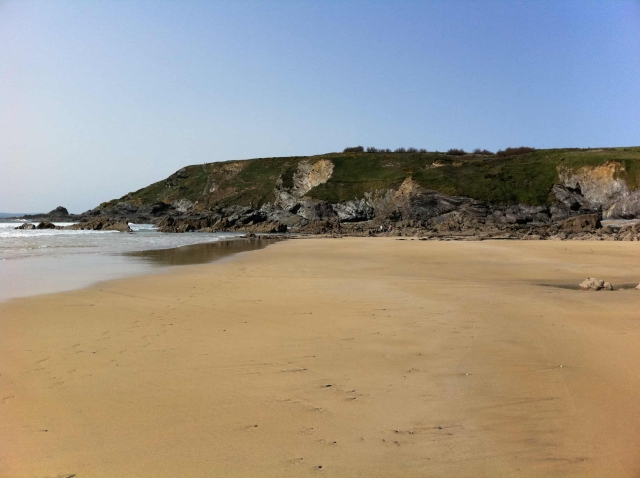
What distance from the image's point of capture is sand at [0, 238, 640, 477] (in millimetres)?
3271

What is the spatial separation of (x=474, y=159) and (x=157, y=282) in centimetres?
6180

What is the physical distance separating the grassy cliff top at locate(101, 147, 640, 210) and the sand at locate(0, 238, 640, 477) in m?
46.2

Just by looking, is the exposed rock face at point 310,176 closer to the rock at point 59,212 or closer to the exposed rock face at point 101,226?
the exposed rock face at point 101,226

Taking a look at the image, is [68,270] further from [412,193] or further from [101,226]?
[412,193]

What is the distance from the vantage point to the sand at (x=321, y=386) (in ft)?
10.7

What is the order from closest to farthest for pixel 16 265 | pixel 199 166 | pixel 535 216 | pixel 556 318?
pixel 556 318, pixel 16 265, pixel 535 216, pixel 199 166

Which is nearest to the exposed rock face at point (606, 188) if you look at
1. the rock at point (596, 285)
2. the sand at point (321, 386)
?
the rock at point (596, 285)

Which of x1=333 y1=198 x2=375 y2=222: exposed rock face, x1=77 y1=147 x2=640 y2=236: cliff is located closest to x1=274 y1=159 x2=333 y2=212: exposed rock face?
x1=77 y1=147 x2=640 y2=236: cliff

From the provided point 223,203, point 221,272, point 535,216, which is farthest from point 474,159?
point 221,272

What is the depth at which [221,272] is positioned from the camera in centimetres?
1401

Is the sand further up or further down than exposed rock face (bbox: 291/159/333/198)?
further down

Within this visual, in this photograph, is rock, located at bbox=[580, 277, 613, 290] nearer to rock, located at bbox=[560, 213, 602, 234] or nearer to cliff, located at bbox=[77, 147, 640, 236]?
rock, located at bbox=[560, 213, 602, 234]

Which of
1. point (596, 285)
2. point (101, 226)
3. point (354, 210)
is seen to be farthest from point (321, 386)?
point (354, 210)

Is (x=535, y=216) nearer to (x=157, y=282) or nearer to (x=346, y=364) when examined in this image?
(x=157, y=282)
